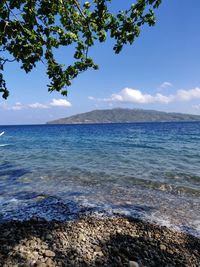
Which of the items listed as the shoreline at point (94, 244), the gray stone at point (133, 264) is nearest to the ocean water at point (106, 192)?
the shoreline at point (94, 244)

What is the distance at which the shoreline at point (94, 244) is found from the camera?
6.73 metres

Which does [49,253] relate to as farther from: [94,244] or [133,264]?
[133,264]

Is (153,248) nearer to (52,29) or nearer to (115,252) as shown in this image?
(115,252)

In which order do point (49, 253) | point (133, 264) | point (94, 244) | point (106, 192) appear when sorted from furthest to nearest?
1. point (106, 192)
2. point (94, 244)
3. point (49, 253)
4. point (133, 264)

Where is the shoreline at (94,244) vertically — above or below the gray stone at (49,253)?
below

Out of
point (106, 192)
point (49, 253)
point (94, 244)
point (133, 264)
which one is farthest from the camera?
point (106, 192)

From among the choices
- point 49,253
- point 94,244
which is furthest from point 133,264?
point 49,253

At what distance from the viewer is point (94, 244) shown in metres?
7.59

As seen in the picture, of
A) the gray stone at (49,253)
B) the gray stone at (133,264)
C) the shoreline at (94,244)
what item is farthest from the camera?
the gray stone at (49,253)

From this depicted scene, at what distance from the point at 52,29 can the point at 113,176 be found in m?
12.0

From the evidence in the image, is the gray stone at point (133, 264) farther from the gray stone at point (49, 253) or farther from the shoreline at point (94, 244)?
the gray stone at point (49, 253)

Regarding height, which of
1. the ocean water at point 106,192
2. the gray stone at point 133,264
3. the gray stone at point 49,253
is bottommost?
the ocean water at point 106,192

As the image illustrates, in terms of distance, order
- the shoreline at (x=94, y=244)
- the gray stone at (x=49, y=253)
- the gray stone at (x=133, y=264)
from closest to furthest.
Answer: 1. the gray stone at (x=133, y=264)
2. the shoreline at (x=94, y=244)
3. the gray stone at (x=49, y=253)

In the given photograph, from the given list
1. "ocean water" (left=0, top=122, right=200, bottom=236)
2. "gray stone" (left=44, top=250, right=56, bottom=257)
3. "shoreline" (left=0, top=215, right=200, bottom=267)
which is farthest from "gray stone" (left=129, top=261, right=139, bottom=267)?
"ocean water" (left=0, top=122, right=200, bottom=236)
